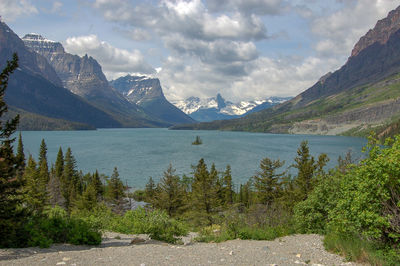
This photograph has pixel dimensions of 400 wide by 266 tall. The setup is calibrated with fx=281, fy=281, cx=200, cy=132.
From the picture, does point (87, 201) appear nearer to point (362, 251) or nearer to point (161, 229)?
point (161, 229)

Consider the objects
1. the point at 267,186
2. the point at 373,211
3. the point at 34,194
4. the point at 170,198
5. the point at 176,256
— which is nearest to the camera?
the point at 373,211

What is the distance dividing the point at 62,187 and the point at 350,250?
88.3 metres

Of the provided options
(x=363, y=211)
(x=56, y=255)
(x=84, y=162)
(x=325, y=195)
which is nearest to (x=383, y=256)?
(x=363, y=211)

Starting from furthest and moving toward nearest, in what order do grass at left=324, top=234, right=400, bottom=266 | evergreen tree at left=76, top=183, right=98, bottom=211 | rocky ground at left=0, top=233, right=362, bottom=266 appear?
evergreen tree at left=76, top=183, right=98, bottom=211 → grass at left=324, top=234, right=400, bottom=266 → rocky ground at left=0, top=233, right=362, bottom=266

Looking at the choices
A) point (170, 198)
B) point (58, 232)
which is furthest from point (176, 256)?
point (170, 198)

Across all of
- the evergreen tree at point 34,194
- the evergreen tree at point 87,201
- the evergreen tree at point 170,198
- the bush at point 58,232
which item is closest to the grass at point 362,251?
the bush at point 58,232

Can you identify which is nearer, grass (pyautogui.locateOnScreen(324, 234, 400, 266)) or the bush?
grass (pyautogui.locateOnScreen(324, 234, 400, 266))

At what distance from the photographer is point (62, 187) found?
85.9 m

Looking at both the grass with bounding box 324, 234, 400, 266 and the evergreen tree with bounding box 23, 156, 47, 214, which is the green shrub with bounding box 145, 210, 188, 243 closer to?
the evergreen tree with bounding box 23, 156, 47, 214

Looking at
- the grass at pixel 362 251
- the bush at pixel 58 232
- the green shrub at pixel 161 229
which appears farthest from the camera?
the green shrub at pixel 161 229

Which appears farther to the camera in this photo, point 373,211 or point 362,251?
point 362,251

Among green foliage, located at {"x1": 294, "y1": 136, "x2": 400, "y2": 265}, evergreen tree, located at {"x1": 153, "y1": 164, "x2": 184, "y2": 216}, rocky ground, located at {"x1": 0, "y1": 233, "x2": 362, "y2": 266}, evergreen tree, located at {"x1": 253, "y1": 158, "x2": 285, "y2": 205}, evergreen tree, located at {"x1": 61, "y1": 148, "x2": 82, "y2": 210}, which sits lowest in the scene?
evergreen tree, located at {"x1": 61, "y1": 148, "x2": 82, "y2": 210}

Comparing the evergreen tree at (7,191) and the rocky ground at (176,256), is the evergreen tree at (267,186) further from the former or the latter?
the evergreen tree at (7,191)

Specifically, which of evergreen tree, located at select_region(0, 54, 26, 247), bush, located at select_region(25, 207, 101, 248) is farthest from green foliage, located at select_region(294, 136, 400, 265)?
evergreen tree, located at select_region(0, 54, 26, 247)
